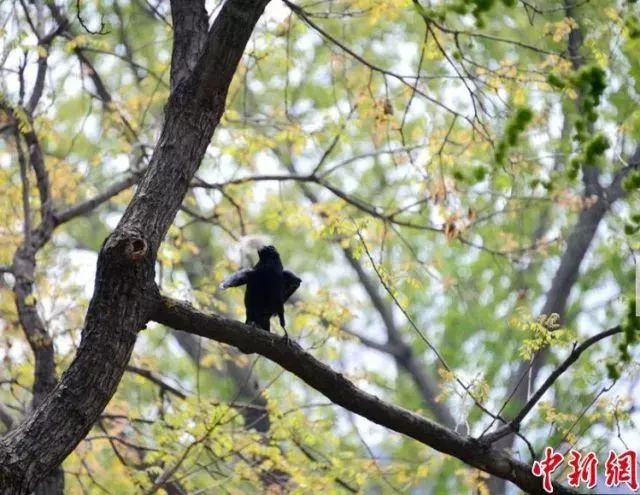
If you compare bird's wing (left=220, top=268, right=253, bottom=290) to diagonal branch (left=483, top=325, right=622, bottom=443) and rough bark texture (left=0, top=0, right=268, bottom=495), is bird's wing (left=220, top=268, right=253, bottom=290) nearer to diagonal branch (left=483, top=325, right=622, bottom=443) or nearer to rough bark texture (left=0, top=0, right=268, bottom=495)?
rough bark texture (left=0, top=0, right=268, bottom=495)

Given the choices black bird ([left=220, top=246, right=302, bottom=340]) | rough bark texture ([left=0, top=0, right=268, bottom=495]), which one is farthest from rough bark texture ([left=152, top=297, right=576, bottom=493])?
black bird ([left=220, top=246, right=302, bottom=340])

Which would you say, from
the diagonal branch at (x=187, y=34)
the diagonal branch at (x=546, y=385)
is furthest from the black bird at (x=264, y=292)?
the diagonal branch at (x=546, y=385)

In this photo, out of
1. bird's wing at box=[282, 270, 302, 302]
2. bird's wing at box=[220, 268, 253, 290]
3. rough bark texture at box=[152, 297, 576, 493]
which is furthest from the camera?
bird's wing at box=[282, 270, 302, 302]

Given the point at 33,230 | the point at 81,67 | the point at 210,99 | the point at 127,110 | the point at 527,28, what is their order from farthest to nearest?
the point at 527,28 < the point at 127,110 < the point at 81,67 < the point at 33,230 < the point at 210,99

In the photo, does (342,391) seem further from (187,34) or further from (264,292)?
(187,34)

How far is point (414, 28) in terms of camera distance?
12.1 meters

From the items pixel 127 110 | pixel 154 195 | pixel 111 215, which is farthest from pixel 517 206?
pixel 111 215

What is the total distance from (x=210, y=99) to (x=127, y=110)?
450 centimetres

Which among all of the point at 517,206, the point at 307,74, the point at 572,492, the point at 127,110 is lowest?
the point at 572,492

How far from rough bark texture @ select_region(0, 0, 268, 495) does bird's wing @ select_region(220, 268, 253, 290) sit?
0.75 m

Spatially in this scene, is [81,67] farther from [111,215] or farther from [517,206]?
[111,215]

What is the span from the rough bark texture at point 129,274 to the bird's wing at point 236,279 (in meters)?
0.75

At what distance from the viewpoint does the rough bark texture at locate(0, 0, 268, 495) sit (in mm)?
4203

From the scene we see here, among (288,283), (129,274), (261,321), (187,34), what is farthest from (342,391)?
(187,34)
